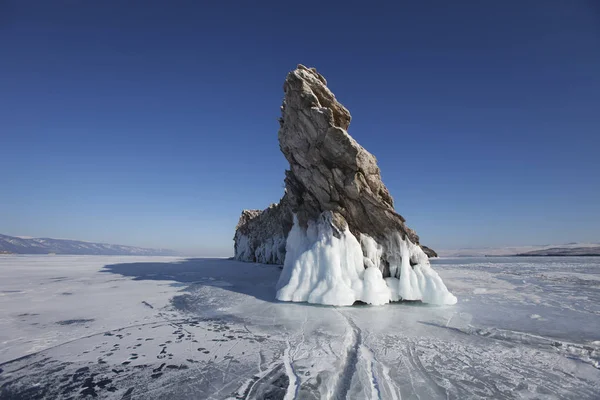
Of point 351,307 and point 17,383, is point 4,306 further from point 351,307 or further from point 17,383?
point 351,307

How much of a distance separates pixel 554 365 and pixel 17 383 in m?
11.4

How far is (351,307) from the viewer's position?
43.7ft

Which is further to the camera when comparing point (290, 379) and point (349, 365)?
point (349, 365)

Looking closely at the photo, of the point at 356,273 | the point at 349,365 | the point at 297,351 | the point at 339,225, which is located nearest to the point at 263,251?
the point at 339,225

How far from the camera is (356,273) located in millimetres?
14797

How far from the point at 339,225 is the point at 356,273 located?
105 inches

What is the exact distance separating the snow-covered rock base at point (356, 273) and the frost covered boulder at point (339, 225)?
5cm

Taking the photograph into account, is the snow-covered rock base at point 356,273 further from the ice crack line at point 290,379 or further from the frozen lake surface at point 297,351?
the ice crack line at point 290,379

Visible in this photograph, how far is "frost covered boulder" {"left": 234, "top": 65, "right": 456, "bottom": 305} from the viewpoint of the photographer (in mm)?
14391

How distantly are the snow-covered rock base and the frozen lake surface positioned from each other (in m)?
0.84

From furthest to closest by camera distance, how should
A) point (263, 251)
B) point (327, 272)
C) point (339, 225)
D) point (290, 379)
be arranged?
point (263, 251) < point (339, 225) < point (327, 272) < point (290, 379)

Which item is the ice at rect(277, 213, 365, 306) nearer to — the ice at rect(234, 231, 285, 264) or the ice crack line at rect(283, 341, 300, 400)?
the ice crack line at rect(283, 341, 300, 400)

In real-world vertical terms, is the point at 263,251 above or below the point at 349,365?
above

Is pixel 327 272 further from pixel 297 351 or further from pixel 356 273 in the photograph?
pixel 297 351
